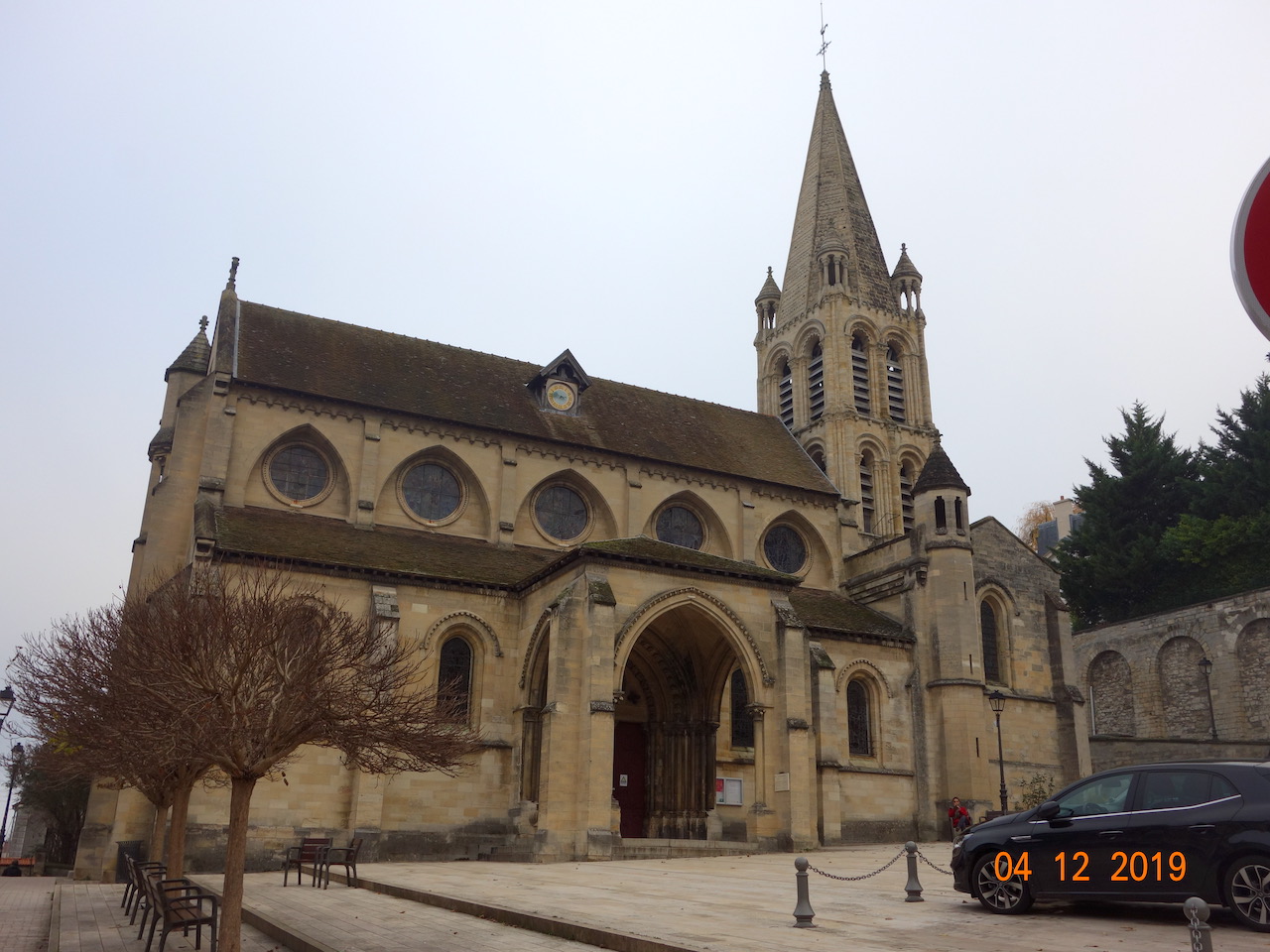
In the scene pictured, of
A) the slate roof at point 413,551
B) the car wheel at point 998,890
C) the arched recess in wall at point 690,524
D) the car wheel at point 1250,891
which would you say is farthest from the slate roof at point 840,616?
the car wheel at point 1250,891

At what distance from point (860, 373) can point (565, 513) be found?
1696cm

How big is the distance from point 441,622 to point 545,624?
9.65ft

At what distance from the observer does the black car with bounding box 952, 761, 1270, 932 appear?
9375 millimetres

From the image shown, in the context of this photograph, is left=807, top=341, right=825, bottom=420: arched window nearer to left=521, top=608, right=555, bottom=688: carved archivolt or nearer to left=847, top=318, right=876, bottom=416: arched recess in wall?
left=847, top=318, right=876, bottom=416: arched recess in wall

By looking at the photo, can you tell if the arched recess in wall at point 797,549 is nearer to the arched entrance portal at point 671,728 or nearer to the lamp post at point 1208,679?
the arched entrance portal at point 671,728

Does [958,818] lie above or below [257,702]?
below

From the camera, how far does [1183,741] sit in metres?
34.3

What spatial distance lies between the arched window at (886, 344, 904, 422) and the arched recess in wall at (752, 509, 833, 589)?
31.5ft

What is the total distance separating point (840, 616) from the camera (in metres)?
32.5

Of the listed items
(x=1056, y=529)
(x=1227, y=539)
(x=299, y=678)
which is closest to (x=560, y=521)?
(x=299, y=678)

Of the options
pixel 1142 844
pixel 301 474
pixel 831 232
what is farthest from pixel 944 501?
pixel 1142 844

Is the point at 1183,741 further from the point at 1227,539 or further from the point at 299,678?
the point at 299,678

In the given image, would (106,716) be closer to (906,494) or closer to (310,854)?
(310,854)

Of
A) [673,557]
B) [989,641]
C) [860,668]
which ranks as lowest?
[860,668]
